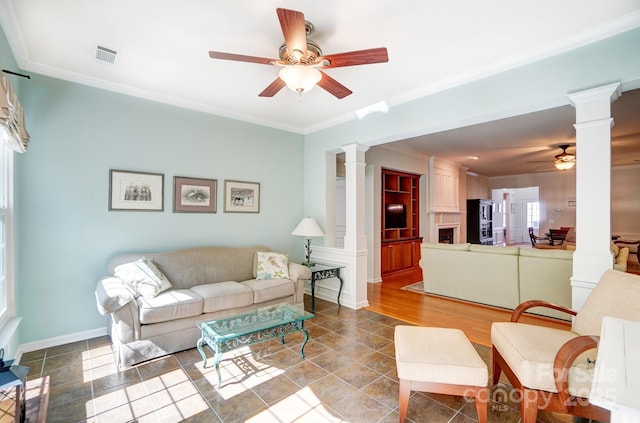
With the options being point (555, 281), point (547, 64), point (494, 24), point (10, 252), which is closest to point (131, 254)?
point (10, 252)

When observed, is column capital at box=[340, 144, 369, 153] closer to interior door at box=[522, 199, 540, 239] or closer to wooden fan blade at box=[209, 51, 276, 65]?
wooden fan blade at box=[209, 51, 276, 65]

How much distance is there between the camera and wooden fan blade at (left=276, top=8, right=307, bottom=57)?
1.67 meters

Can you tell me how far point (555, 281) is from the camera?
3.74 metres

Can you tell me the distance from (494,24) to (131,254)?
4.06 m

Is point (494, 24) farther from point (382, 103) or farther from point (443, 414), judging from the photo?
point (443, 414)

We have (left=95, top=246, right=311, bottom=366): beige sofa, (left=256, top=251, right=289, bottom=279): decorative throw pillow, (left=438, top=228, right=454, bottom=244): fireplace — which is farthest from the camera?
(left=438, top=228, right=454, bottom=244): fireplace

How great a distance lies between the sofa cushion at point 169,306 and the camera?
268cm

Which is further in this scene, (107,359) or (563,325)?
(563,325)

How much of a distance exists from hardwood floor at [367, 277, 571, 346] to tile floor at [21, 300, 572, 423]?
0.60 metres

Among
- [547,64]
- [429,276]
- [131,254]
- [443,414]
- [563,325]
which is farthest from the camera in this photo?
[429,276]

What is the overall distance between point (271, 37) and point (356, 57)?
0.78 meters

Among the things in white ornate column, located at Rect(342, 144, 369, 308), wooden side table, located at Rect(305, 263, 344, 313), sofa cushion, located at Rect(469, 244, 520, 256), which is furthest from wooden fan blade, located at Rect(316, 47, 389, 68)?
sofa cushion, located at Rect(469, 244, 520, 256)

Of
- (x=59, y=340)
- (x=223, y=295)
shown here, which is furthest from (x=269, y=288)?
(x=59, y=340)

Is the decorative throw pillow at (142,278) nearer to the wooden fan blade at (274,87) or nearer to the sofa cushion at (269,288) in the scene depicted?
the sofa cushion at (269,288)
